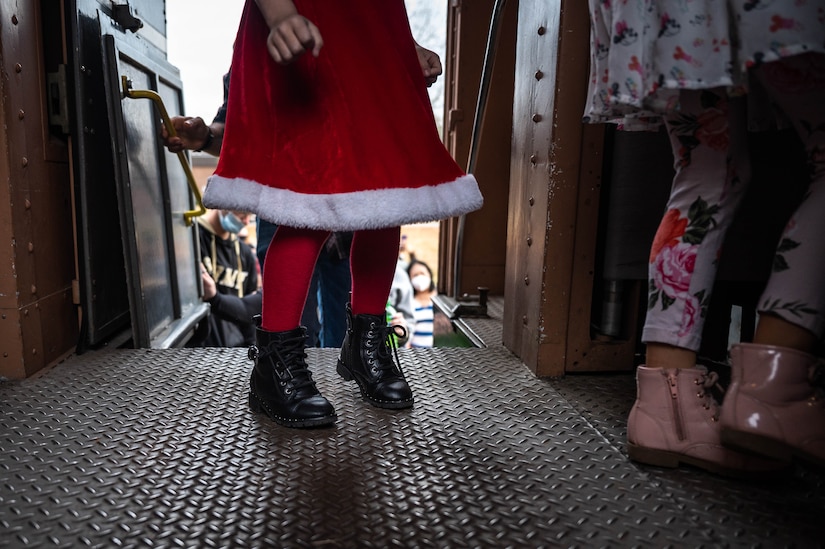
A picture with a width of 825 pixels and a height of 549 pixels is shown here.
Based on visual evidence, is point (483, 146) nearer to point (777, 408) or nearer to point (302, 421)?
point (302, 421)

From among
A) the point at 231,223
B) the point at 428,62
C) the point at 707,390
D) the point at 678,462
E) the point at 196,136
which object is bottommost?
the point at 678,462

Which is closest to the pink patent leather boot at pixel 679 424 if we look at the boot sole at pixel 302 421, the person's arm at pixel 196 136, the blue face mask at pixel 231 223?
the boot sole at pixel 302 421

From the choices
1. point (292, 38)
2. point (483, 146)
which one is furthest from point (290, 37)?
point (483, 146)

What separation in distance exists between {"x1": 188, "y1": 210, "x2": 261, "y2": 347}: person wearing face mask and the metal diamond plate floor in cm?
155

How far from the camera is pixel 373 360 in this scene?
4.27 ft

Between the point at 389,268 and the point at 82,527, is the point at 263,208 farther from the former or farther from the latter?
the point at 82,527

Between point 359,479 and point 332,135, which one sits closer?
point 359,479

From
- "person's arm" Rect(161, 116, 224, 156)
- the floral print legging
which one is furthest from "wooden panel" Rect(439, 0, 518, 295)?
the floral print legging

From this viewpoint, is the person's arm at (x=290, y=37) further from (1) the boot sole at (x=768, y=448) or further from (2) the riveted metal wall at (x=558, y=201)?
(1) the boot sole at (x=768, y=448)

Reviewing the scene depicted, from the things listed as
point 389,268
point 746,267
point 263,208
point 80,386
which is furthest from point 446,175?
point 80,386

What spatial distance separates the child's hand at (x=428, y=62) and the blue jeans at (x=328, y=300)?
123cm

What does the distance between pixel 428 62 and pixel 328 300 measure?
1440mm

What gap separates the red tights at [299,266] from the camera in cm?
116

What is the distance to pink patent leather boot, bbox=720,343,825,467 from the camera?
0.81m
